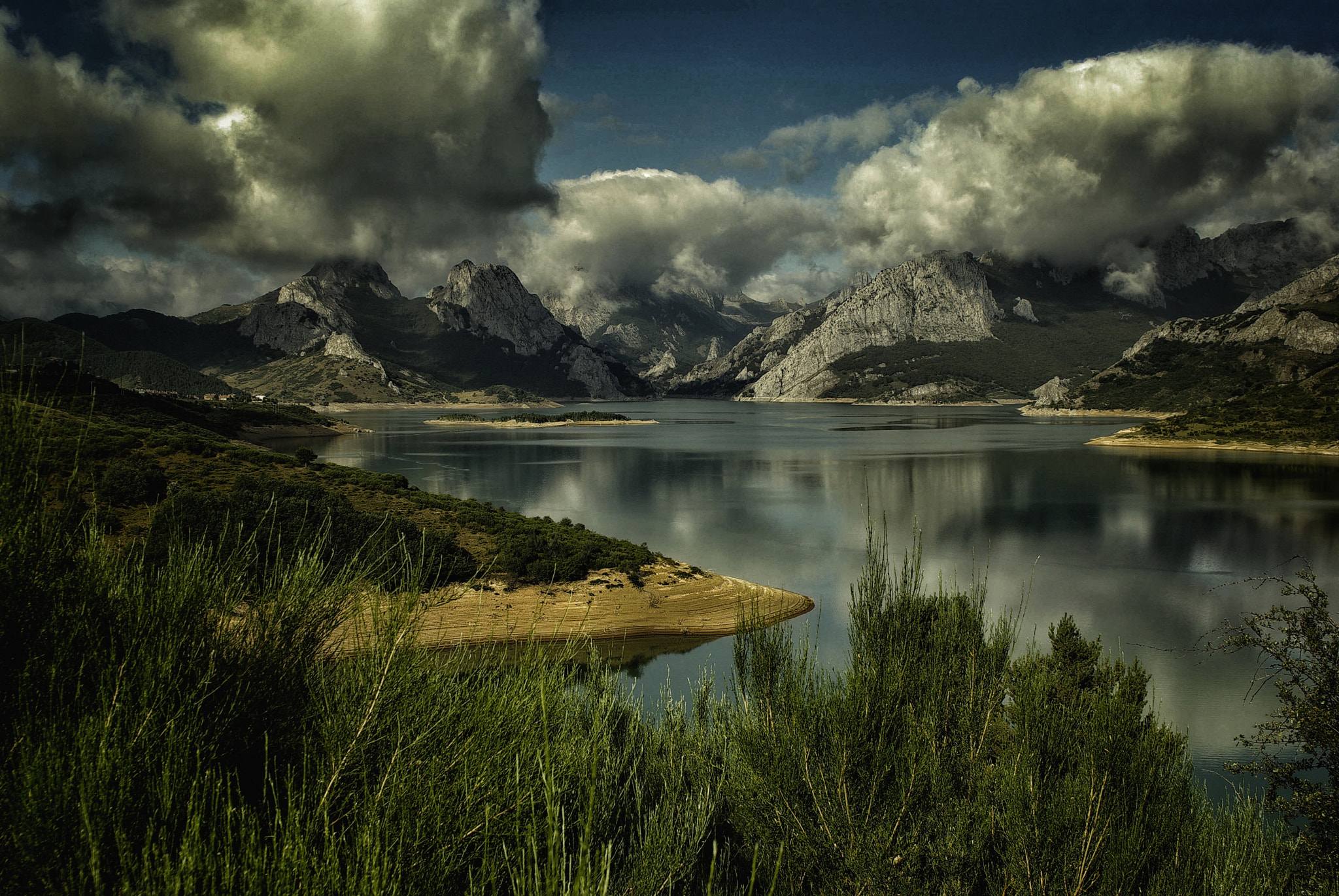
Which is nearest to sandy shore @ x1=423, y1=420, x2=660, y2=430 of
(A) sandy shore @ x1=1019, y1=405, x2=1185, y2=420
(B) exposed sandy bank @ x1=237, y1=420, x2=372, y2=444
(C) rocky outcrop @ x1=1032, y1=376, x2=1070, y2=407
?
(B) exposed sandy bank @ x1=237, y1=420, x2=372, y2=444

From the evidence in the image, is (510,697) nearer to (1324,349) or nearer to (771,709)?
(771,709)

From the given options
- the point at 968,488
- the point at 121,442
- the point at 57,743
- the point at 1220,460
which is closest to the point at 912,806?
the point at 57,743

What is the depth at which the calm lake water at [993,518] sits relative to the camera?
23.7 m

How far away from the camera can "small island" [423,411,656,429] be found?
144 meters

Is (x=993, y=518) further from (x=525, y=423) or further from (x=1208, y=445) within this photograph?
(x=525, y=423)

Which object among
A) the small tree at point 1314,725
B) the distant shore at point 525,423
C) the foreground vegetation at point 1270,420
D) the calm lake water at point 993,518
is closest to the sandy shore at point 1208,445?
the foreground vegetation at point 1270,420

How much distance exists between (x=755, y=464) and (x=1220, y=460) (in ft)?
160

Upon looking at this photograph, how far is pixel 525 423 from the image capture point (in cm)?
14412

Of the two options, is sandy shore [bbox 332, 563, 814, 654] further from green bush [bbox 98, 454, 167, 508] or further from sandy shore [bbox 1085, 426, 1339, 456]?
sandy shore [bbox 1085, 426, 1339, 456]

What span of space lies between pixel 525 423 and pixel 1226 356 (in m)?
154

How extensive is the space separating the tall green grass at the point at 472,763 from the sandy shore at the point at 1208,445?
3618 inches

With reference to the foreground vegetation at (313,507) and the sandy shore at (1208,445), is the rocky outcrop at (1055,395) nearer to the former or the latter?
the sandy shore at (1208,445)

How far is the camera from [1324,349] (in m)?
128

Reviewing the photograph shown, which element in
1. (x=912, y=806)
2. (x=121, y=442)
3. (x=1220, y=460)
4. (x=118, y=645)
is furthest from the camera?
(x=1220, y=460)
